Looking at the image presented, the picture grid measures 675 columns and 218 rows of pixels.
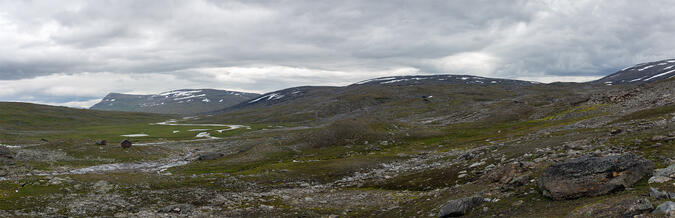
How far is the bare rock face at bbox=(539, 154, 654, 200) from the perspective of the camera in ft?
66.2

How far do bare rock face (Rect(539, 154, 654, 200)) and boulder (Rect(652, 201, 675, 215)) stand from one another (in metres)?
5.51

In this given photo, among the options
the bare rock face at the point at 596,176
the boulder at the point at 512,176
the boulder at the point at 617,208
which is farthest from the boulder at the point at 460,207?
the boulder at the point at 617,208

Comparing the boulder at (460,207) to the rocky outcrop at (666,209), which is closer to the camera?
the rocky outcrop at (666,209)

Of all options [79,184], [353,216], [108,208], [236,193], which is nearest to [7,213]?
[108,208]

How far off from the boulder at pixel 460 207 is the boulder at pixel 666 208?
10.2 m

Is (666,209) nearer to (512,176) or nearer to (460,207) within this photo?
(460,207)

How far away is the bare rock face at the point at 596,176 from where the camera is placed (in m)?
20.2

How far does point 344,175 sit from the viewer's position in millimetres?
54719

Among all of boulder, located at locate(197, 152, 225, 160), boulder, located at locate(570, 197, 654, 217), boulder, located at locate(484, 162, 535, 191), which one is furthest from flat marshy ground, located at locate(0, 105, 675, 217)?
boulder, located at locate(197, 152, 225, 160)

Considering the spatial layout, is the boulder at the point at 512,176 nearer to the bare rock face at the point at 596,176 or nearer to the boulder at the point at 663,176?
the bare rock face at the point at 596,176

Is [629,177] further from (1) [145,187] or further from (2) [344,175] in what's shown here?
(1) [145,187]

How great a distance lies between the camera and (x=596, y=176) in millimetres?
20781

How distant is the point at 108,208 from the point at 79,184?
959cm

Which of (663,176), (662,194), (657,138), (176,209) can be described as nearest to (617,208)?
(662,194)
